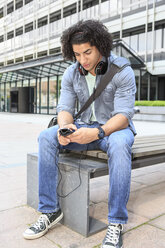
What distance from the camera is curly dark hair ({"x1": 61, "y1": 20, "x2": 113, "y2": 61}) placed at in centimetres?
255

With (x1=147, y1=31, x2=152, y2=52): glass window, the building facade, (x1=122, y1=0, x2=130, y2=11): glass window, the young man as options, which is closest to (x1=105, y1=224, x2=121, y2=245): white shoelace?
the young man

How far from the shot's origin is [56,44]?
31.8 metres

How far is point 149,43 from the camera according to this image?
23.3 metres

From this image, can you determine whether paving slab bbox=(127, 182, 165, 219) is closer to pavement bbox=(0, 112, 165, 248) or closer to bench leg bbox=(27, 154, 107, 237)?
pavement bbox=(0, 112, 165, 248)

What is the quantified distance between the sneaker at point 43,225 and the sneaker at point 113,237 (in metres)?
0.52

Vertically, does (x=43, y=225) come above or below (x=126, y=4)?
below

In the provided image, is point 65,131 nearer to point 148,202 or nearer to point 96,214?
point 96,214

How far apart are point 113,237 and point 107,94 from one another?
4.21 feet

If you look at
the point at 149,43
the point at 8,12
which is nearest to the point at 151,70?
the point at 149,43

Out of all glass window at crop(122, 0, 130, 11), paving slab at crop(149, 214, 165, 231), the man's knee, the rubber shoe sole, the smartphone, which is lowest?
paving slab at crop(149, 214, 165, 231)

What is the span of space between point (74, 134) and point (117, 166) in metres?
0.44

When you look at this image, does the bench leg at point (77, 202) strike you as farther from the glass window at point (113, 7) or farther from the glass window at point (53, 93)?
the glass window at point (113, 7)

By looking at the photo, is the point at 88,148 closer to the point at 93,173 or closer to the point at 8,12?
the point at 93,173

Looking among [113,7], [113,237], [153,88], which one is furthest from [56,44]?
[113,237]
